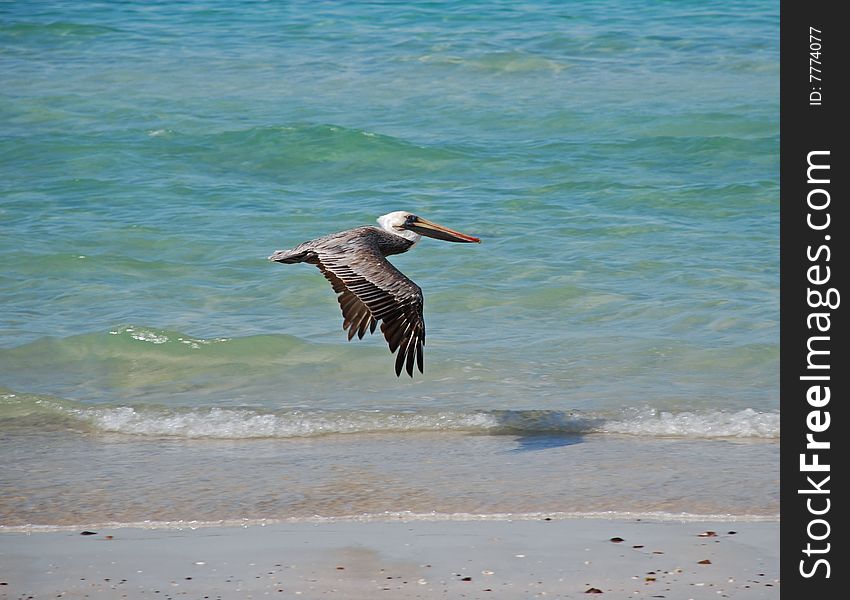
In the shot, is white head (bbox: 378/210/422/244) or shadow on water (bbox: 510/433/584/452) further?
white head (bbox: 378/210/422/244)

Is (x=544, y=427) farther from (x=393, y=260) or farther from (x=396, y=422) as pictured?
(x=393, y=260)

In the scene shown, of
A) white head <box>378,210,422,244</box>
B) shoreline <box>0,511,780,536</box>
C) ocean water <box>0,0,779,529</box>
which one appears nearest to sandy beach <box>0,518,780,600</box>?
shoreline <box>0,511,780,536</box>

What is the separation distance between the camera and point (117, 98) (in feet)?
54.7

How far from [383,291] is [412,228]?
161 centimetres

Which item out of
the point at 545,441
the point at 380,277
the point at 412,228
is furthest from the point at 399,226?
the point at 545,441

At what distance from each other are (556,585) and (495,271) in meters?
5.77

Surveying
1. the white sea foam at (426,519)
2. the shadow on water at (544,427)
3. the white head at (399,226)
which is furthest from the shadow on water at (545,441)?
the white head at (399,226)

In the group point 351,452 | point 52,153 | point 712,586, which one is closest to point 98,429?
point 351,452

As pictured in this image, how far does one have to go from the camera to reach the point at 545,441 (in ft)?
22.6

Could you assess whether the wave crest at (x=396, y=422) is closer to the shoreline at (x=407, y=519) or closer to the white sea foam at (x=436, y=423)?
the white sea foam at (x=436, y=423)

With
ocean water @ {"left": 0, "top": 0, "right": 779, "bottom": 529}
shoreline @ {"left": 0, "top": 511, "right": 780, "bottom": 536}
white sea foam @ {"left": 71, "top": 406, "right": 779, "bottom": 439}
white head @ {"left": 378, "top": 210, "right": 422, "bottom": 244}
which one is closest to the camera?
shoreline @ {"left": 0, "top": 511, "right": 780, "bottom": 536}

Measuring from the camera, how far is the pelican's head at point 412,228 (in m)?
8.30

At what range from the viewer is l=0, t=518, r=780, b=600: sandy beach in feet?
15.6

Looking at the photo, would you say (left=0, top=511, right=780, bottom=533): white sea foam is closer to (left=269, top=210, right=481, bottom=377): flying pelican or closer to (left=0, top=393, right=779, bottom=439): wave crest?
(left=269, top=210, right=481, bottom=377): flying pelican
